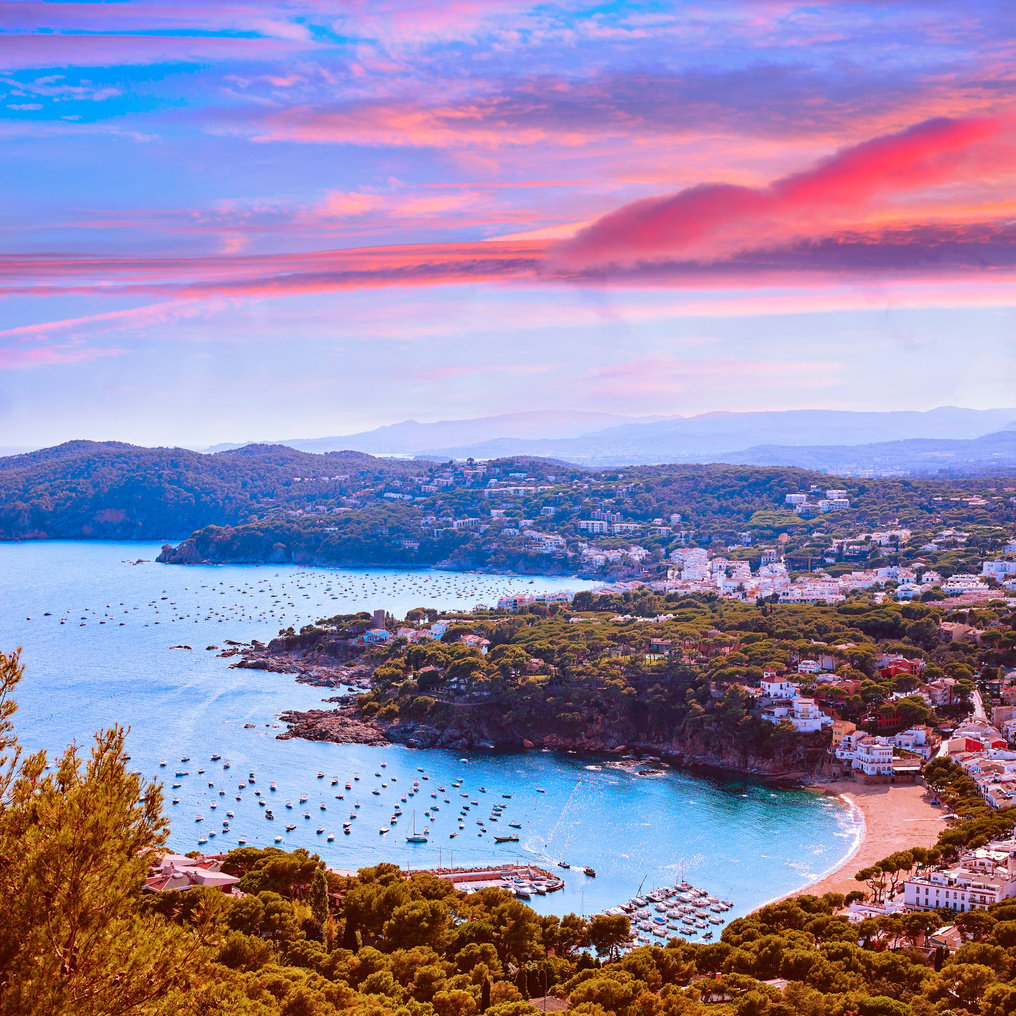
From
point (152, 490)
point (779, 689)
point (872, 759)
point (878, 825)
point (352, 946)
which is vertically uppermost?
point (152, 490)

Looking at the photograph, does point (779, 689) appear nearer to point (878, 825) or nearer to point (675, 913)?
point (878, 825)

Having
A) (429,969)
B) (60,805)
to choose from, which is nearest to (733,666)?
(429,969)

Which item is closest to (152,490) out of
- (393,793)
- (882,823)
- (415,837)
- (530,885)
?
(393,793)

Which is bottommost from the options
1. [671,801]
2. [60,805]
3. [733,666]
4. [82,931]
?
[671,801]

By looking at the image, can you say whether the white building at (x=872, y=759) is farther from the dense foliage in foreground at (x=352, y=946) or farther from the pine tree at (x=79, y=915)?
the pine tree at (x=79, y=915)

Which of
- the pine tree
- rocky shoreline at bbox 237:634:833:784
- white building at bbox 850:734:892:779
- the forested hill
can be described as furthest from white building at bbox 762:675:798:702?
the forested hill

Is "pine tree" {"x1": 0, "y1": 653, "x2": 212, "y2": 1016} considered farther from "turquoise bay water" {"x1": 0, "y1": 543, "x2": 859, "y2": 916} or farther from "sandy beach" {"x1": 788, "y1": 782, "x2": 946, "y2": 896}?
"sandy beach" {"x1": 788, "y1": 782, "x2": 946, "y2": 896}

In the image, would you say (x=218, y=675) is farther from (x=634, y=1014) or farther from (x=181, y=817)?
(x=634, y=1014)
